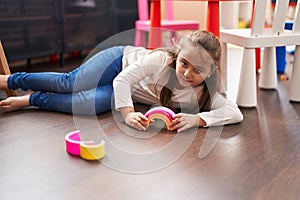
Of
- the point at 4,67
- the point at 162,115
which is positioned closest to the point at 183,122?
the point at 162,115

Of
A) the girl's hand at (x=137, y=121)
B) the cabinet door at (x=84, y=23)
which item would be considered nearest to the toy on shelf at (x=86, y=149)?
the girl's hand at (x=137, y=121)

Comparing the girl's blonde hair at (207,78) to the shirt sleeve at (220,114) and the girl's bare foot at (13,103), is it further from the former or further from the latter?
the girl's bare foot at (13,103)

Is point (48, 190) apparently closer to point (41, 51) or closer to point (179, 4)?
point (41, 51)

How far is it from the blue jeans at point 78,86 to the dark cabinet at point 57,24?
0.55 meters

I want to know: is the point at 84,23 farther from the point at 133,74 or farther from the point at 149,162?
the point at 149,162

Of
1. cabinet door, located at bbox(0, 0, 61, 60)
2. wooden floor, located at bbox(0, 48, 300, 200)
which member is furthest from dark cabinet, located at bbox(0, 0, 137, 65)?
wooden floor, located at bbox(0, 48, 300, 200)

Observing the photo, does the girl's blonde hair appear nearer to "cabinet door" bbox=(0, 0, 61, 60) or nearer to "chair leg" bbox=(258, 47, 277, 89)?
"chair leg" bbox=(258, 47, 277, 89)

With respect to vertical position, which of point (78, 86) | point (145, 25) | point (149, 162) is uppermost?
point (145, 25)

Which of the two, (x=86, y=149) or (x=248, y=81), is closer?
(x=86, y=149)

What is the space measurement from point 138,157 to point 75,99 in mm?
355

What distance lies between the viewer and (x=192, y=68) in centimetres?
100

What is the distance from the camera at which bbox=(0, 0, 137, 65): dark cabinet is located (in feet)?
5.49

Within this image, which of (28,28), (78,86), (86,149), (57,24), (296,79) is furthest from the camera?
(57,24)

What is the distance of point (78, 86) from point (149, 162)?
0.42 meters
